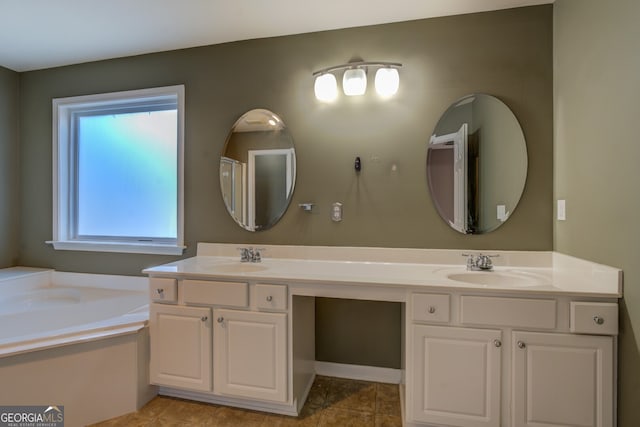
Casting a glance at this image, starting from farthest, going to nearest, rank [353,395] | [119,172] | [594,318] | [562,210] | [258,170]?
[119,172] → [258,170] → [353,395] → [562,210] → [594,318]

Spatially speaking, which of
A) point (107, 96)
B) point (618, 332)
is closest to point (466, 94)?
point (618, 332)

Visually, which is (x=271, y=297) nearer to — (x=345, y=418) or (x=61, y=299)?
(x=345, y=418)

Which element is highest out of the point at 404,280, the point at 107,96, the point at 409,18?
the point at 409,18

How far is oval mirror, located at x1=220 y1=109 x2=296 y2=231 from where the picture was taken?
7.09 feet

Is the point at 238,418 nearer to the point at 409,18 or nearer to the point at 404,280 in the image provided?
the point at 404,280

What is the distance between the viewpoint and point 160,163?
2.49 m

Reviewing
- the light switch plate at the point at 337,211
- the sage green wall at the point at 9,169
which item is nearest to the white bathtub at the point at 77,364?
the sage green wall at the point at 9,169

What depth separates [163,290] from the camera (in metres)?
1.77

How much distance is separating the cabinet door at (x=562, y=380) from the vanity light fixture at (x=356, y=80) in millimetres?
1521

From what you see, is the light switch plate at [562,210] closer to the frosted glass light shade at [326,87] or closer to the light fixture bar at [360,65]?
the light fixture bar at [360,65]

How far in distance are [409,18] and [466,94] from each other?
60 cm

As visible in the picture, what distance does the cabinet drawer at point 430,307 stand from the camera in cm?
144

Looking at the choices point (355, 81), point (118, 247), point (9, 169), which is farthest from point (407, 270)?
point (9, 169)

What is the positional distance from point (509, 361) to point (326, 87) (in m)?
1.80
